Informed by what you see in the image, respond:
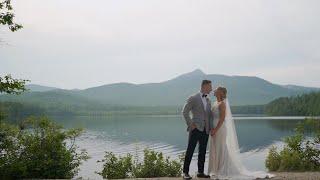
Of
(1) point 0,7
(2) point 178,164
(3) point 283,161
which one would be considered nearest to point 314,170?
(3) point 283,161

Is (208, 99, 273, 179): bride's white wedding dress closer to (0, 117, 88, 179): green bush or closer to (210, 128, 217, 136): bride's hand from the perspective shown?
(210, 128, 217, 136): bride's hand

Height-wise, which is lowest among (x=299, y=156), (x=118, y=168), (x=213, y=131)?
(x=118, y=168)

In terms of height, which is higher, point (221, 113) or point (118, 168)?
point (221, 113)

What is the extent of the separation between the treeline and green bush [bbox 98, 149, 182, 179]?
336ft

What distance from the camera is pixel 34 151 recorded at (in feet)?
40.5

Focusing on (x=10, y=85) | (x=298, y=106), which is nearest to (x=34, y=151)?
(x=10, y=85)

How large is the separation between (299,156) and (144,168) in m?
5.09

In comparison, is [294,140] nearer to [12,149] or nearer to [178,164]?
[178,164]

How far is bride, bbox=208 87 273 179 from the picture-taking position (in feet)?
39.5

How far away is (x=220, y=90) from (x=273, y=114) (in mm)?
141530

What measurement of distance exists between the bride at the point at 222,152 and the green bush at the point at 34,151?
404 centimetres

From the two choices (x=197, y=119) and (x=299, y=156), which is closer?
(x=197, y=119)

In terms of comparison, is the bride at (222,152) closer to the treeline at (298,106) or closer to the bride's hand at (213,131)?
the bride's hand at (213,131)

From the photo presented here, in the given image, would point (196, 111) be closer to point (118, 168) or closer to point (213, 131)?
point (213, 131)
